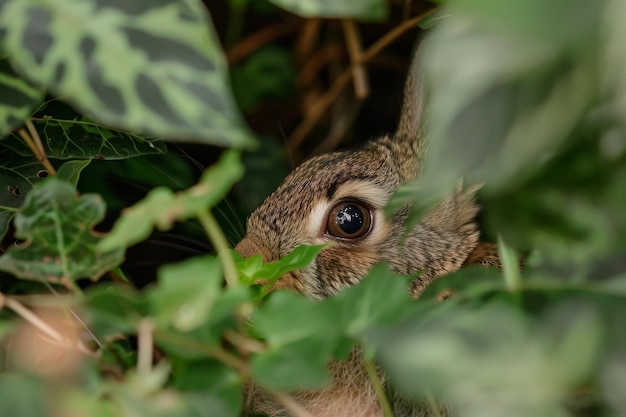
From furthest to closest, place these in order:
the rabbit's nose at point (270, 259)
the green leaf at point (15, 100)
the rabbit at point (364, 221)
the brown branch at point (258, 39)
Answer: the brown branch at point (258, 39) < the rabbit at point (364, 221) < the rabbit's nose at point (270, 259) < the green leaf at point (15, 100)

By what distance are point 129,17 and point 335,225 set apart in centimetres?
85

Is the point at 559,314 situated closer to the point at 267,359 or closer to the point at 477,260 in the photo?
the point at 267,359

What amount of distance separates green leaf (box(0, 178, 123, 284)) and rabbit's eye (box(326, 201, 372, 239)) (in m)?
0.79

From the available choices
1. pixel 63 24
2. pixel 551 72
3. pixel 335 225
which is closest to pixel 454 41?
pixel 551 72

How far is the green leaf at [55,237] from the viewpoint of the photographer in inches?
29.9

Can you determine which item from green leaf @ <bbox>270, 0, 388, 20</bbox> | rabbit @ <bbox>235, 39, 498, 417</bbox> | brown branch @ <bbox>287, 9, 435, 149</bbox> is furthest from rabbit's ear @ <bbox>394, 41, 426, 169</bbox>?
green leaf @ <bbox>270, 0, 388, 20</bbox>

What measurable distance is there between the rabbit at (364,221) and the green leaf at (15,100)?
0.64m

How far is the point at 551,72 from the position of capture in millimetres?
563

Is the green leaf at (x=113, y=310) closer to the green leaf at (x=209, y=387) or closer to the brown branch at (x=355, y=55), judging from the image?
the green leaf at (x=209, y=387)

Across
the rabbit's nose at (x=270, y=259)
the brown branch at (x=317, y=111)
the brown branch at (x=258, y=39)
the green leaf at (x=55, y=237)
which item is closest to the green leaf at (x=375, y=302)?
the green leaf at (x=55, y=237)

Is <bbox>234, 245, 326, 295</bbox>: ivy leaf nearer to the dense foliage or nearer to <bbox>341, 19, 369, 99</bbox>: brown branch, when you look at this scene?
the dense foliage

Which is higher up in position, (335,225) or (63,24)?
(63,24)

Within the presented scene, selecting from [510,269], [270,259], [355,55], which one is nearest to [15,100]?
[510,269]

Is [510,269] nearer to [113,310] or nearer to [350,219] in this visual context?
[113,310]
